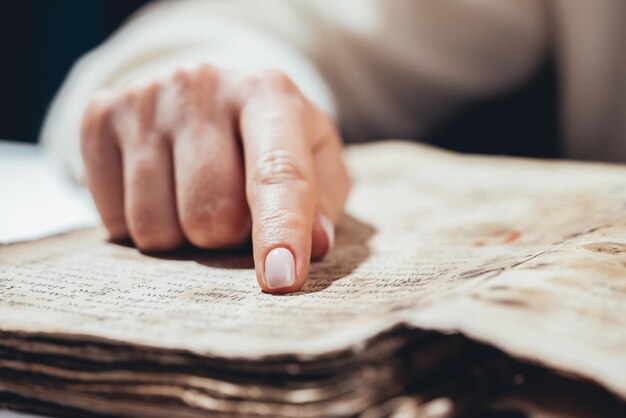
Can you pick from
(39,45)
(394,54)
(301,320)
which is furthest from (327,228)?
(39,45)

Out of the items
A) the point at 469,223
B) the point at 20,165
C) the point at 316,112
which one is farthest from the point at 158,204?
the point at 20,165

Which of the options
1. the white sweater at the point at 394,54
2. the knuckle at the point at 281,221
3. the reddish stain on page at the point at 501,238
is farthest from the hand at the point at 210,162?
the white sweater at the point at 394,54

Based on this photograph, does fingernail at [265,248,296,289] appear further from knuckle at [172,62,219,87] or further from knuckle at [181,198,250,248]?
knuckle at [172,62,219,87]

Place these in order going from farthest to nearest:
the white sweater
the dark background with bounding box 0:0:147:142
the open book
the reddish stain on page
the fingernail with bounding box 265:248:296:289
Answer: the dark background with bounding box 0:0:147:142, the white sweater, the reddish stain on page, the fingernail with bounding box 265:248:296:289, the open book

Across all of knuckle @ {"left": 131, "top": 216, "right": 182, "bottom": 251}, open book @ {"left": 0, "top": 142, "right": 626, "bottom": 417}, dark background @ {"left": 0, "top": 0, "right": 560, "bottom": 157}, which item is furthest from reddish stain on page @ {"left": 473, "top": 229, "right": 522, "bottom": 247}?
dark background @ {"left": 0, "top": 0, "right": 560, "bottom": 157}

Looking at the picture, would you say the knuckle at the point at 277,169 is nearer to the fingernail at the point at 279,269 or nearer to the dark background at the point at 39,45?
the fingernail at the point at 279,269

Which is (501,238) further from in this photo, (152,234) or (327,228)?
(152,234)

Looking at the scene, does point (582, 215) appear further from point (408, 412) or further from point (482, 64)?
point (482, 64)
